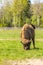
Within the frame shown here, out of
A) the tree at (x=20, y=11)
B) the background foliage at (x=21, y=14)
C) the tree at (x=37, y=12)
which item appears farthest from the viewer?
the tree at (x=37, y=12)

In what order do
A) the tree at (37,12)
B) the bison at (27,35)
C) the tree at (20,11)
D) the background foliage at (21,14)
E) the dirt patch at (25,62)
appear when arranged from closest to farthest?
the dirt patch at (25,62) < the bison at (27,35) < the tree at (20,11) < the background foliage at (21,14) < the tree at (37,12)

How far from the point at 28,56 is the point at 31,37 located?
133 inches

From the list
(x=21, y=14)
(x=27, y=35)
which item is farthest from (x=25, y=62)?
(x=21, y=14)

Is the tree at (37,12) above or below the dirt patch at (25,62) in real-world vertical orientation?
below

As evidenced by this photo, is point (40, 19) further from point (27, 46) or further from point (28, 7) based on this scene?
point (27, 46)

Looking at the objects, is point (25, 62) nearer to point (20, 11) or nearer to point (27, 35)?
point (27, 35)

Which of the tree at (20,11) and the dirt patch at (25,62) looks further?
the tree at (20,11)

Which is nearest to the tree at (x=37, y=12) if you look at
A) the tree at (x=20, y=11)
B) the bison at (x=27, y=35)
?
the tree at (x=20, y=11)

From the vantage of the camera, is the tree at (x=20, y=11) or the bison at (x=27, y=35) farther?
the tree at (x=20, y=11)

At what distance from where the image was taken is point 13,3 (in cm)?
6769

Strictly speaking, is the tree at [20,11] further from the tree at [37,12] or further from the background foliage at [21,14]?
the tree at [37,12]

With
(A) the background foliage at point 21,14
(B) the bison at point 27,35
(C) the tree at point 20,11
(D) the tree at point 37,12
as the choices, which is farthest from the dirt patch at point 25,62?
(D) the tree at point 37,12

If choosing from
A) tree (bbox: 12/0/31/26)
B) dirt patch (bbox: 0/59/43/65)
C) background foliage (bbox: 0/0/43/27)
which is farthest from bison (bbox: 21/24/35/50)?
tree (bbox: 12/0/31/26)

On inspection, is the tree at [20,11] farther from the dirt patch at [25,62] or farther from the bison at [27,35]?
the dirt patch at [25,62]
